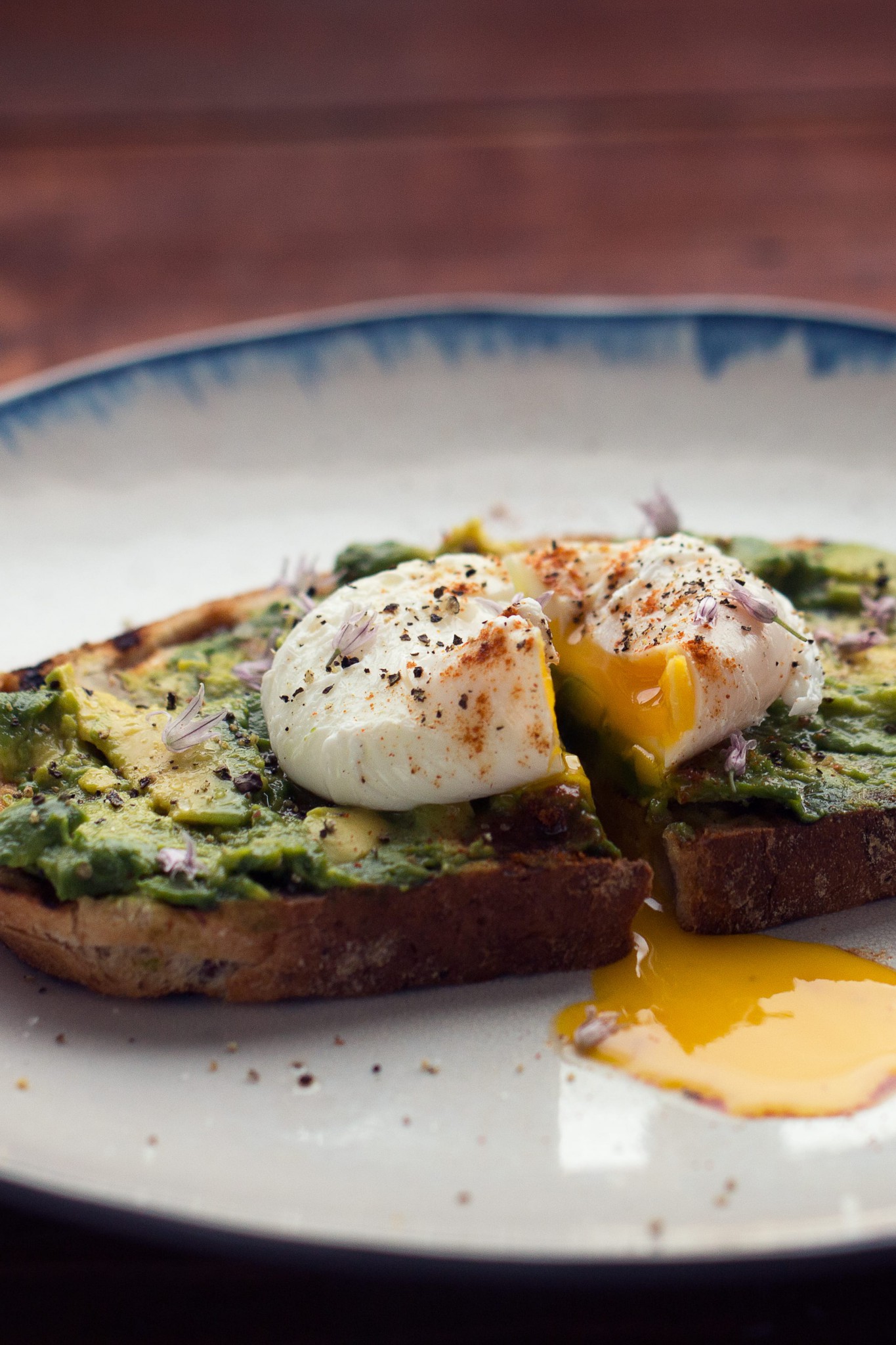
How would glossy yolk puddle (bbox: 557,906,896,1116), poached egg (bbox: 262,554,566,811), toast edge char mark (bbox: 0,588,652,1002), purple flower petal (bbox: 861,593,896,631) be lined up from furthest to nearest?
1. purple flower petal (bbox: 861,593,896,631)
2. poached egg (bbox: 262,554,566,811)
3. toast edge char mark (bbox: 0,588,652,1002)
4. glossy yolk puddle (bbox: 557,906,896,1116)

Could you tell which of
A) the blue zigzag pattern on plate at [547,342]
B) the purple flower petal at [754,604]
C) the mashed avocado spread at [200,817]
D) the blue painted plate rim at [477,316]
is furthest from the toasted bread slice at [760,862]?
the blue painted plate rim at [477,316]

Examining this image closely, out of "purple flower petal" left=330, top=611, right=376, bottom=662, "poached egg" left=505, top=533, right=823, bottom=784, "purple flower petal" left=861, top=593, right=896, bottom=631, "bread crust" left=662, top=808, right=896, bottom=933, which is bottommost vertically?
"bread crust" left=662, top=808, right=896, bottom=933

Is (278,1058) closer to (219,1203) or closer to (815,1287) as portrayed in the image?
(219,1203)

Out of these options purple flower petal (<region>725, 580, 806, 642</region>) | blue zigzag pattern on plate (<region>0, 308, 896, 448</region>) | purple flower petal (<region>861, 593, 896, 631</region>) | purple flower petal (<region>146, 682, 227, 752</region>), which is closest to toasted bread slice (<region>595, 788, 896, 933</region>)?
purple flower petal (<region>725, 580, 806, 642</region>)

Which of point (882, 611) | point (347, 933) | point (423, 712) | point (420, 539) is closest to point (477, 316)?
point (420, 539)

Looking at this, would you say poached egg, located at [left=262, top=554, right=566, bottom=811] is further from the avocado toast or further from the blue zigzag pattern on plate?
the blue zigzag pattern on plate

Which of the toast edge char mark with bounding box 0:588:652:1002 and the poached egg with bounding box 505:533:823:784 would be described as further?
the poached egg with bounding box 505:533:823:784

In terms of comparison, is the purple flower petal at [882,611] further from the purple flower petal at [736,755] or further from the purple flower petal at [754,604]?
the purple flower petal at [736,755]
